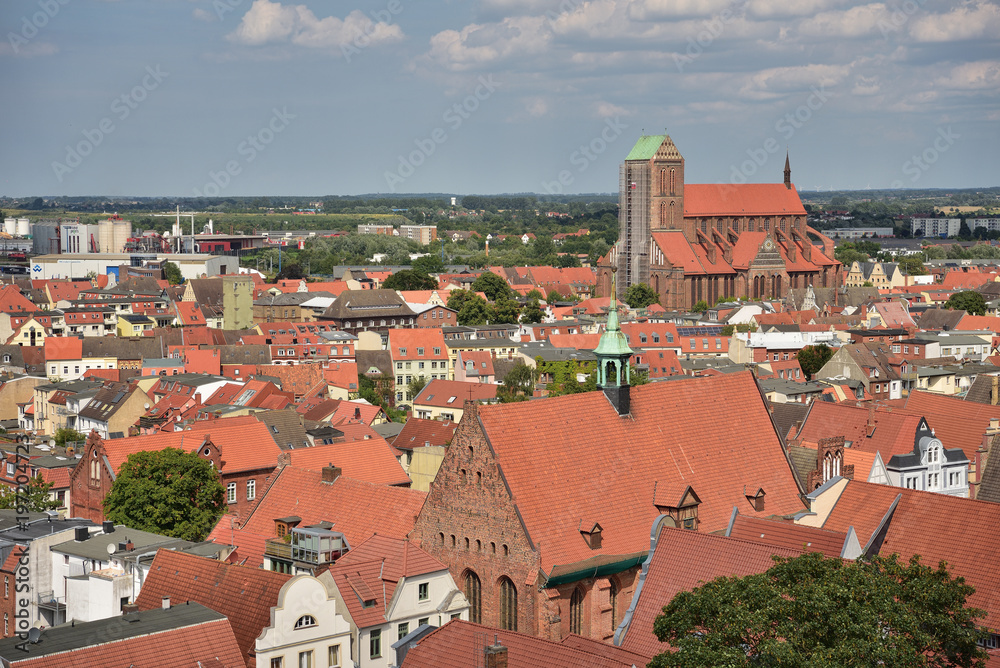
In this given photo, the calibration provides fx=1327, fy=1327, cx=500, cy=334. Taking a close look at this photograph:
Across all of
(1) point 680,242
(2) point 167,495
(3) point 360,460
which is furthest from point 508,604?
(1) point 680,242

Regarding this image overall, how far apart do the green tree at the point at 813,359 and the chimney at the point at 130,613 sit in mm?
84376

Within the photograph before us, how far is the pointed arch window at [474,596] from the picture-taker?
1489 inches

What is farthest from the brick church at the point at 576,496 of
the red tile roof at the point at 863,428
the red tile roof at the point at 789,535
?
the red tile roof at the point at 863,428

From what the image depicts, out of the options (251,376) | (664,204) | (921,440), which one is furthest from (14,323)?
(921,440)

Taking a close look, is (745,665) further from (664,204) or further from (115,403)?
(664,204)

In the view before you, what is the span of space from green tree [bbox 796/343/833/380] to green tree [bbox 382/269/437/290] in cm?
7599

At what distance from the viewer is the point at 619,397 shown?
40.8 m

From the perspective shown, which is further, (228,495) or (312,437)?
(312,437)

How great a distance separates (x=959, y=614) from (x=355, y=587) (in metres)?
18.4

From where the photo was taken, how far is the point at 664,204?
190875mm

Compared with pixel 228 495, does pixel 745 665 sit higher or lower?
higher

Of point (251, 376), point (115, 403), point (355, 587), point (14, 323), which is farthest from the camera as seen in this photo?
point (14, 323)

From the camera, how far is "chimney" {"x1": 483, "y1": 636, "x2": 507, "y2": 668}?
96.7 feet

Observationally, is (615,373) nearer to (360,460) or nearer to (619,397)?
(619,397)
